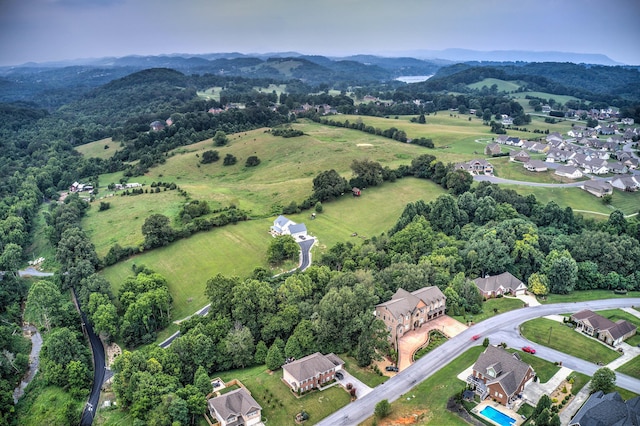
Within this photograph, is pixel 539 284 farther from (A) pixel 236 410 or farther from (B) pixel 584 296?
(A) pixel 236 410

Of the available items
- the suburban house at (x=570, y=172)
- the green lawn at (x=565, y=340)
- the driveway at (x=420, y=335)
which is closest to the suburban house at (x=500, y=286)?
the green lawn at (x=565, y=340)

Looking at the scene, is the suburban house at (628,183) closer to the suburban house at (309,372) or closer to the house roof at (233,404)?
the suburban house at (309,372)

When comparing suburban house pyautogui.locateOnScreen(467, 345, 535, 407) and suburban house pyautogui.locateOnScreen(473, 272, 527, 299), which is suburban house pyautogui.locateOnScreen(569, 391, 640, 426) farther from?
suburban house pyautogui.locateOnScreen(473, 272, 527, 299)

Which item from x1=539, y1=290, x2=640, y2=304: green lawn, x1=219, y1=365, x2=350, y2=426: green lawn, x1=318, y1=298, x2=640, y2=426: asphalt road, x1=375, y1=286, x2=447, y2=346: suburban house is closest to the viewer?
x1=219, y1=365, x2=350, y2=426: green lawn

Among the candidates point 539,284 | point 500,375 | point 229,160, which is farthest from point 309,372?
point 229,160

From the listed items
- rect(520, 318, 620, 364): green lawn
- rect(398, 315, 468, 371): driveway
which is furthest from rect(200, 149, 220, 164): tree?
rect(520, 318, 620, 364): green lawn
